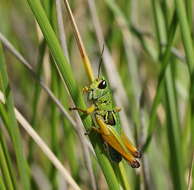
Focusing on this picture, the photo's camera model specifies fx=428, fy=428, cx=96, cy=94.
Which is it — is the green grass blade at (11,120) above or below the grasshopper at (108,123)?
above

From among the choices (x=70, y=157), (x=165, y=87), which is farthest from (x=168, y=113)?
(x=70, y=157)

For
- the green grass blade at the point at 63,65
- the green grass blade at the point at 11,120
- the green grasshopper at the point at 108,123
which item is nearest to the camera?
the green grass blade at the point at 63,65

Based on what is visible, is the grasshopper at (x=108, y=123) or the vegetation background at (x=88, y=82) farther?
the grasshopper at (x=108, y=123)

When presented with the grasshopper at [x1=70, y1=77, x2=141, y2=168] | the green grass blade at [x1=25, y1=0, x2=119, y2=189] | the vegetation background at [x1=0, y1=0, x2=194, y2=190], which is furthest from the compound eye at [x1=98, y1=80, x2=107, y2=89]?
the green grass blade at [x1=25, y1=0, x2=119, y2=189]

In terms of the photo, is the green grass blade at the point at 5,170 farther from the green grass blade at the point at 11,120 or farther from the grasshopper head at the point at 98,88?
the grasshopper head at the point at 98,88

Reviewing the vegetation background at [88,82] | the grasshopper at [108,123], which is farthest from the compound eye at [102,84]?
the vegetation background at [88,82]

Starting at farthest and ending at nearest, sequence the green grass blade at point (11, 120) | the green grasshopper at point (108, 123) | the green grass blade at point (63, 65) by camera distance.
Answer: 1. the green grasshopper at point (108, 123)
2. the green grass blade at point (11, 120)
3. the green grass blade at point (63, 65)

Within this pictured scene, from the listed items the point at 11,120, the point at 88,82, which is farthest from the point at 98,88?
the point at 88,82

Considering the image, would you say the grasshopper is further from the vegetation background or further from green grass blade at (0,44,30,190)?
green grass blade at (0,44,30,190)

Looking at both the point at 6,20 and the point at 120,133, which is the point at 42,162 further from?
the point at 120,133
